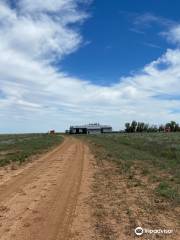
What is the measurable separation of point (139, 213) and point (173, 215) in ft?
2.47

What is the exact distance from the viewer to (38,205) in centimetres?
956

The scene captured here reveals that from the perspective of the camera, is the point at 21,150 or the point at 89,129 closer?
the point at 21,150

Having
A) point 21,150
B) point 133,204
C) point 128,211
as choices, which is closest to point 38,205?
point 128,211

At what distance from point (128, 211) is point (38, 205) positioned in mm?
2249

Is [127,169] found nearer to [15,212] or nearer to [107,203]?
[107,203]

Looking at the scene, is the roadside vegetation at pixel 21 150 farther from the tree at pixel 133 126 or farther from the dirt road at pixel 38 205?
the tree at pixel 133 126

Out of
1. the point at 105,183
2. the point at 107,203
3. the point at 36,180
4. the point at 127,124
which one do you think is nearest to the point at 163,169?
the point at 105,183

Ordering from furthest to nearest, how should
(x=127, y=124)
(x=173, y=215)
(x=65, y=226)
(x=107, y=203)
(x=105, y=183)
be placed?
(x=127, y=124), (x=105, y=183), (x=107, y=203), (x=173, y=215), (x=65, y=226)

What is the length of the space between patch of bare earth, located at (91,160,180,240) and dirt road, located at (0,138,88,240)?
0.67 meters

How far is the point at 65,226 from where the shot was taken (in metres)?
7.54

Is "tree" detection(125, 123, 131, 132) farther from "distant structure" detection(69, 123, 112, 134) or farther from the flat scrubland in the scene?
the flat scrubland

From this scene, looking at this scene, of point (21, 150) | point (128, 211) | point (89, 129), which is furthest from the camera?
point (89, 129)

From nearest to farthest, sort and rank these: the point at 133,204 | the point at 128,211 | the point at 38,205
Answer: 1. the point at 128,211
2. the point at 38,205
3. the point at 133,204

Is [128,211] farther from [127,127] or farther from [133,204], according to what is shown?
[127,127]
